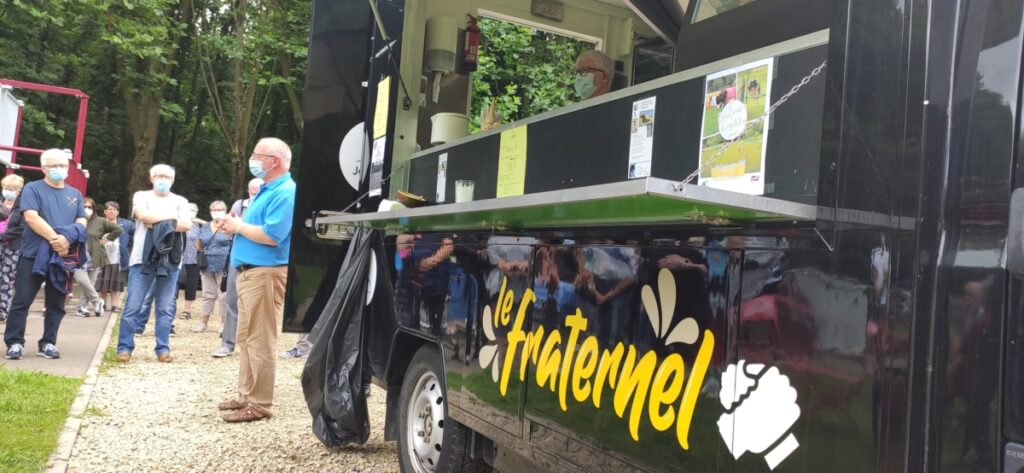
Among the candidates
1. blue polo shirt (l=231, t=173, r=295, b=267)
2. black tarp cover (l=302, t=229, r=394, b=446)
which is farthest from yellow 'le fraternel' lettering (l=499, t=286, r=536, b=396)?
blue polo shirt (l=231, t=173, r=295, b=267)

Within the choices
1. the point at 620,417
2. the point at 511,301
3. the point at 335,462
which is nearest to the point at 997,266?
the point at 620,417

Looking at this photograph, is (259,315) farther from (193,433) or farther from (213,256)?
(213,256)

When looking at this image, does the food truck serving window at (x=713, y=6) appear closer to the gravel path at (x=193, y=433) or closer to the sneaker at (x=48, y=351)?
the gravel path at (x=193, y=433)

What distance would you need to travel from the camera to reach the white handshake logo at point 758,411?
6.23ft

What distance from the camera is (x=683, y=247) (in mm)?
2246

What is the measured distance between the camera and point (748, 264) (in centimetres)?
203

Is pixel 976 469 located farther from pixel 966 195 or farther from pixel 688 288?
pixel 688 288

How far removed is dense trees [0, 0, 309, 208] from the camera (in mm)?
17234

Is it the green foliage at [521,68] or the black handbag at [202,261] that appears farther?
the black handbag at [202,261]

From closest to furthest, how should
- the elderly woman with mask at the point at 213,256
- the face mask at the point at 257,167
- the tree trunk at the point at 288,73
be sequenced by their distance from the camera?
the face mask at the point at 257,167, the elderly woman with mask at the point at 213,256, the tree trunk at the point at 288,73

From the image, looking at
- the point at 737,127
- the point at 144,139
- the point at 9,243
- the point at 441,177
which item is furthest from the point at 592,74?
the point at 144,139

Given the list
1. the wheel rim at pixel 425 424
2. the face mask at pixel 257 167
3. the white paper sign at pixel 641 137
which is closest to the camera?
the white paper sign at pixel 641 137

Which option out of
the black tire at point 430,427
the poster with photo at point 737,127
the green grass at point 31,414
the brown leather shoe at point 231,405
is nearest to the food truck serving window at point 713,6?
the poster with photo at point 737,127

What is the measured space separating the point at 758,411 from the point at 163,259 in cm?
663
